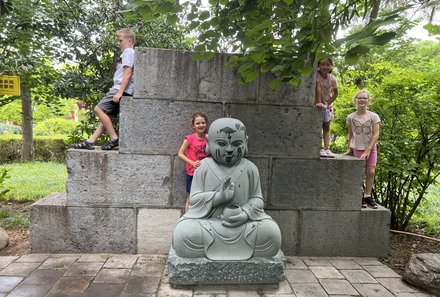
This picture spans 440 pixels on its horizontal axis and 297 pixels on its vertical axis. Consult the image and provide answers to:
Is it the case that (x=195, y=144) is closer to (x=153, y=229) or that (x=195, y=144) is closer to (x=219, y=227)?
(x=219, y=227)

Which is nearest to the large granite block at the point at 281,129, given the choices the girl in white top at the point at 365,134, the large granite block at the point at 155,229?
the girl in white top at the point at 365,134

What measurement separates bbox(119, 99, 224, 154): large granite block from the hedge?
31.2ft

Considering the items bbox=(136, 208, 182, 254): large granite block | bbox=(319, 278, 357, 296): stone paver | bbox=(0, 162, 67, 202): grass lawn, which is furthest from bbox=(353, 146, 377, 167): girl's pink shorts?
bbox=(0, 162, 67, 202): grass lawn

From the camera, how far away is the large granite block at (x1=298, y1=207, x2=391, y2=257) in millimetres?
4418

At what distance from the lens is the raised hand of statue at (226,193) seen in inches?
134

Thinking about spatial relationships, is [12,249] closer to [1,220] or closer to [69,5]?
[1,220]

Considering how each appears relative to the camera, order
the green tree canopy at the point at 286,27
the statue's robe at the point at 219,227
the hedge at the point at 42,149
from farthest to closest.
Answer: the hedge at the point at 42,149 → the statue's robe at the point at 219,227 → the green tree canopy at the point at 286,27

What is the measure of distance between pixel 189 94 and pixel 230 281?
7.51 feet

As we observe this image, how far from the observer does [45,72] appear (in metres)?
5.77

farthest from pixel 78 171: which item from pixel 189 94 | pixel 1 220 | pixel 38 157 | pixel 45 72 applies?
pixel 38 157

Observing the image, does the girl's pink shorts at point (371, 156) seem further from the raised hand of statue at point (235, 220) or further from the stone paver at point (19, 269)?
the stone paver at point (19, 269)

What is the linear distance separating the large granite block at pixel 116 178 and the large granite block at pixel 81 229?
13 centimetres

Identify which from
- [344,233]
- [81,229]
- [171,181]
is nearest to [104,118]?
[171,181]

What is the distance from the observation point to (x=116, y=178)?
4.15 m
